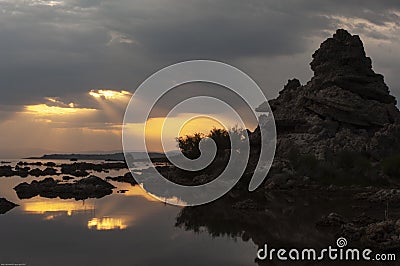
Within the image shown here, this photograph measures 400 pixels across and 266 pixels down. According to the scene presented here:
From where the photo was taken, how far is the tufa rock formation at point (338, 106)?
61.6m

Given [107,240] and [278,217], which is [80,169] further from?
[107,240]

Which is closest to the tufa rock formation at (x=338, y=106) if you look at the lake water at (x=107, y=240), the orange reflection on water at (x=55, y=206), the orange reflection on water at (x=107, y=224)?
the orange reflection on water at (x=55, y=206)

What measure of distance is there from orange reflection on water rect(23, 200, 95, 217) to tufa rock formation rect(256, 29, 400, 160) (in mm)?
30926

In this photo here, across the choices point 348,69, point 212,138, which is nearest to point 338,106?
point 348,69

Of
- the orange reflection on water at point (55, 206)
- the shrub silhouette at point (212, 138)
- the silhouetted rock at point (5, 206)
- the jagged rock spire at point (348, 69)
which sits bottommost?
the orange reflection on water at point (55, 206)

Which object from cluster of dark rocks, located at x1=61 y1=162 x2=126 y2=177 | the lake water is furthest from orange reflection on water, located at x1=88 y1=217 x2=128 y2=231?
cluster of dark rocks, located at x1=61 y1=162 x2=126 y2=177

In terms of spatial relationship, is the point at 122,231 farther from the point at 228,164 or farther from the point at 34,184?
the point at 228,164

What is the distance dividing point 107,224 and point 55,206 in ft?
29.0

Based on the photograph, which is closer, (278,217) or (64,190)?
(278,217)

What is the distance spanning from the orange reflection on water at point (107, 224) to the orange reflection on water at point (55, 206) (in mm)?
3111

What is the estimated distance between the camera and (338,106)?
64.7m

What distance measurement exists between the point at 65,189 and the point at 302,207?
21.1m

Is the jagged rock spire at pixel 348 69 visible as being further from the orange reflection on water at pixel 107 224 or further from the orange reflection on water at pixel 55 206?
the orange reflection on water at pixel 107 224

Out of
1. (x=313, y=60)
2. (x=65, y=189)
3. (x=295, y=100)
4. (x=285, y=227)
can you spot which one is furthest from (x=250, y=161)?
(x=285, y=227)
